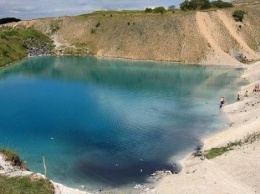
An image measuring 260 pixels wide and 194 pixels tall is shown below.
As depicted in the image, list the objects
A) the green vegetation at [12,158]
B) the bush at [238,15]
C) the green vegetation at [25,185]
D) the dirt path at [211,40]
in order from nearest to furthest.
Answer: the green vegetation at [25,185] < the green vegetation at [12,158] < the dirt path at [211,40] < the bush at [238,15]

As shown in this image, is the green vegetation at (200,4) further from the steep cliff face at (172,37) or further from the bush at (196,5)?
the steep cliff face at (172,37)

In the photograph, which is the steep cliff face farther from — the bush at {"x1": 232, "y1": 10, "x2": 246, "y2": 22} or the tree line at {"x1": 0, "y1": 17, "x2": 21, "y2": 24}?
the tree line at {"x1": 0, "y1": 17, "x2": 21, "y2": 24}

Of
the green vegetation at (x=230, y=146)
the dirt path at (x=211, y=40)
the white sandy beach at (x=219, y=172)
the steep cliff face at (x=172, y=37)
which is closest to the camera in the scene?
the white sandy beach at (x=219, y=172)

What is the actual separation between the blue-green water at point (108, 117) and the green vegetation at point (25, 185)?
5334 mm

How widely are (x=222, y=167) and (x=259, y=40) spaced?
98025 mm

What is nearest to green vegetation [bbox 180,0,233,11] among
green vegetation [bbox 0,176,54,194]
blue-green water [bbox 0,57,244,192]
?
blue-green water [bbox 0,57,244,192]

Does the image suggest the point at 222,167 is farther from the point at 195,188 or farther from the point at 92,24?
the point at 92,24

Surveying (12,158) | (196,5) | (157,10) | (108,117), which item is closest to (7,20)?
(157,10)

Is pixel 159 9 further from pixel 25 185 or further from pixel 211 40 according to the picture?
pixel 25 185

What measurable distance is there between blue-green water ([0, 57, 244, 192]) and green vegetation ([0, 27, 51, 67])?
1380 cm

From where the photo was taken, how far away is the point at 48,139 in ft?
165

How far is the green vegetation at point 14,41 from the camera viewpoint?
11862 centimetres

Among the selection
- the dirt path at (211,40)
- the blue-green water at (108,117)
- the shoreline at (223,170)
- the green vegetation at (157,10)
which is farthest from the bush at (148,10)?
the shoreline at (223,170)

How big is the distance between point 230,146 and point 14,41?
10453 centimetres
